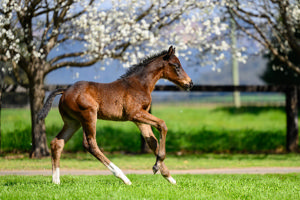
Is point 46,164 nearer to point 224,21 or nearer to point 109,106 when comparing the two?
point 109,106

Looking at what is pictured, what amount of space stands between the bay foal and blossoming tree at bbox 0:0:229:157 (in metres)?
6.26

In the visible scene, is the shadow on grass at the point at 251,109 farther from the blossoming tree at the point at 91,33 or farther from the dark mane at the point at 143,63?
the dark mane at the point at 143,63

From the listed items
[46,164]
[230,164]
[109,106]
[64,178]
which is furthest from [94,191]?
[230,164]

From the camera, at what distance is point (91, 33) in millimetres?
14977

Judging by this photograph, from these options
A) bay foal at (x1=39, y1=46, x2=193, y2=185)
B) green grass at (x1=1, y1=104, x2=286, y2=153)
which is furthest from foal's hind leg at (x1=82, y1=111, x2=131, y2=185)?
green grass at (x1=1, y1=104, x2=286, y2=153)

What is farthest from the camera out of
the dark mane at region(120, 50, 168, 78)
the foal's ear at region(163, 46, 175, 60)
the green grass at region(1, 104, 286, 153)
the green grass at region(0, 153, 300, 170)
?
the green grass at region(1, 104, 286, 153)

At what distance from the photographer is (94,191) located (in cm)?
693

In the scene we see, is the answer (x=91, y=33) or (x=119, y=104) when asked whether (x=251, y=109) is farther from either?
(x=119, y=104)

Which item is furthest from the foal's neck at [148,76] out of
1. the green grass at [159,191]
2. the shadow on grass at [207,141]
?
the shadow on grass at [207,141]

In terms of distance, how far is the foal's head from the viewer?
25.9 feet

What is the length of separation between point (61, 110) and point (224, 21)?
11126 mm

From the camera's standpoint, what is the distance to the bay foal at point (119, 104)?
7.36m

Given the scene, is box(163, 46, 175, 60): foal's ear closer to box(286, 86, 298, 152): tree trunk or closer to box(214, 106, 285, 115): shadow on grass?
box(286, 86, 298, 152): tree trunk

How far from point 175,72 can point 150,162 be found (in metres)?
6.04
